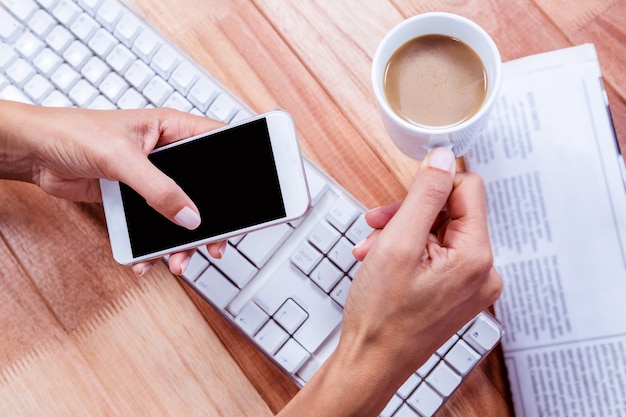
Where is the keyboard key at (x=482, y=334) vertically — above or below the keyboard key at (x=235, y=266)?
above

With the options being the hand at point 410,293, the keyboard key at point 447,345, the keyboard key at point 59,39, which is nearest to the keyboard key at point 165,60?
the keyboard key at point 59,39

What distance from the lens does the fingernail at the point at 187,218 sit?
58 centimetres

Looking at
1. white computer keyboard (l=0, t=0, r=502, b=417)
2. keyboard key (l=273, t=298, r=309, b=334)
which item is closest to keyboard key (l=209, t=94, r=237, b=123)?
white computer keyboard (l=0, t=0, r=502, b=417)

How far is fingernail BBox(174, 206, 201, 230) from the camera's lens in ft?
1.90

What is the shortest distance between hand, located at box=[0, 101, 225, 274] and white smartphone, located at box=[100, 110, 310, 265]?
0.02m

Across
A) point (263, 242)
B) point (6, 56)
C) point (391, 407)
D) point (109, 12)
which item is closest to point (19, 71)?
point (6, 56)

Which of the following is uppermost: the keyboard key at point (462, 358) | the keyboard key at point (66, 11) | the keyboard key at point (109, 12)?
the keyboard key at point (462, 358)

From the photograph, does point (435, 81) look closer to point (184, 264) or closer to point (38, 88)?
point (184, 264)

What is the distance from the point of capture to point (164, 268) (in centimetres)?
69

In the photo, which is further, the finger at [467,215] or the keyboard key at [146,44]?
the keyboard key at [146,44]

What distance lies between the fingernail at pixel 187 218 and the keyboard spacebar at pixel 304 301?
10cm

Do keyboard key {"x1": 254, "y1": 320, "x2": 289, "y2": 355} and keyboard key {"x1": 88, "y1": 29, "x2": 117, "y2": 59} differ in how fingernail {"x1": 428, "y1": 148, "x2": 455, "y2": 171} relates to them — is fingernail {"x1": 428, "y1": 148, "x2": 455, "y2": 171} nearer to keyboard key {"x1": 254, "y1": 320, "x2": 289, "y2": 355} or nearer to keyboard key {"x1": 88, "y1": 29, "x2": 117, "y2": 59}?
keyboard key {"x1": 254, "y1": 320, "x2": 289, "y2": 355}

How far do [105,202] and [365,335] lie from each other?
0.32 metres

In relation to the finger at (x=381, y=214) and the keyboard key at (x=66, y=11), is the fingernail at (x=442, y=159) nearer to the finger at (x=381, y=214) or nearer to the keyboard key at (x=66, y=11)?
the finger at (x=381, y=214)
